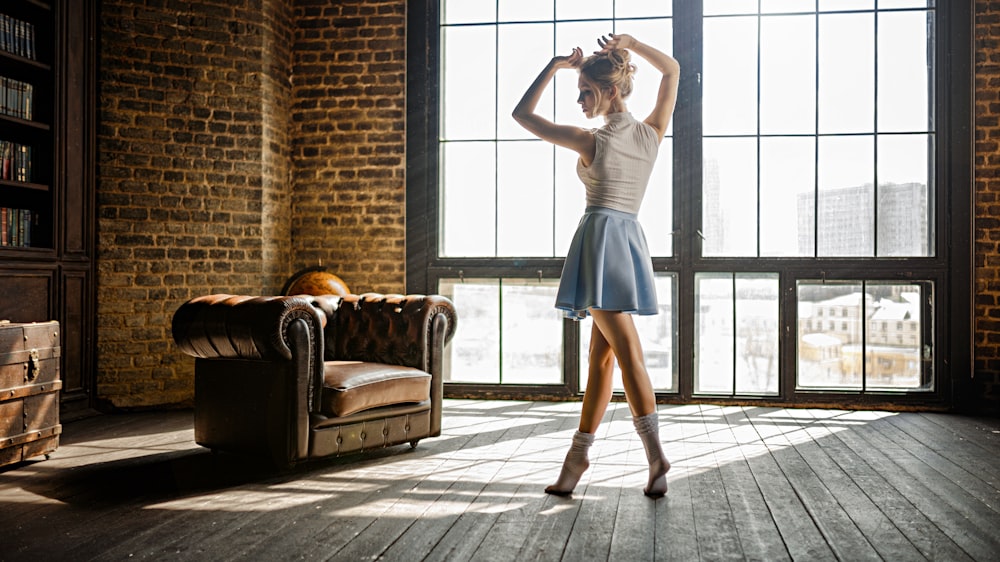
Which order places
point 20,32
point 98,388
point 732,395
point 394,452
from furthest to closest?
point 732,395 < point 98,388 < point 20,32 < point 394,452

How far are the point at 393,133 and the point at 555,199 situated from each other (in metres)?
1.35

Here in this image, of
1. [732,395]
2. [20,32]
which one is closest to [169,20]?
[20,32]

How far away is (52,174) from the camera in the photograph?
5102mm

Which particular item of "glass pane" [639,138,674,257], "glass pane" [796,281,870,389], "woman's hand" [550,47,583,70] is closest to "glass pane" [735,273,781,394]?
"glass pane" [796,281,870,389]

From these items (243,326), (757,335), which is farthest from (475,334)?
(243,326)

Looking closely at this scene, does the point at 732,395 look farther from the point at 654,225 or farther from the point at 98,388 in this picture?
the point at 98,388

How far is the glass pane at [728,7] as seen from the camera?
6043mm

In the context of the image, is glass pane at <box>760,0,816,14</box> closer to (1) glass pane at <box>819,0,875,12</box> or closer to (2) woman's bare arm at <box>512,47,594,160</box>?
(1) glass pane at <box>819,0,875,12</box>

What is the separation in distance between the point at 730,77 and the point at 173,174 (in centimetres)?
406

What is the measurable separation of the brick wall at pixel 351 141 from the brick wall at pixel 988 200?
4128mm

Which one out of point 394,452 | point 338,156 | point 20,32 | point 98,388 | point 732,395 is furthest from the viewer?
point 338,156

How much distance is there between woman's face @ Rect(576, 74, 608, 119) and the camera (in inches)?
123

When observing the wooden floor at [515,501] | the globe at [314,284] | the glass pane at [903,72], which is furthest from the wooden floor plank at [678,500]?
the glass pane at [903,72]

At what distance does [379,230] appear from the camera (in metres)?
6.31
